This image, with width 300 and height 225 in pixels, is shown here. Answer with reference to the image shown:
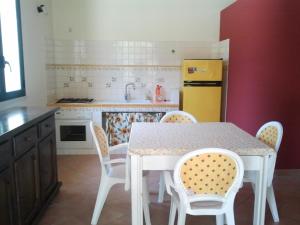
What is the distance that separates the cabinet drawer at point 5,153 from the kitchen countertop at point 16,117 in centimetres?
8

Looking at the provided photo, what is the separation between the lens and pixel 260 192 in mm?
2047

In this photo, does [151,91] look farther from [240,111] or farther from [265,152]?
[265,152]

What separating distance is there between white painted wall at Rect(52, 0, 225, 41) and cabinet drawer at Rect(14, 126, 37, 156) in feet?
8.75

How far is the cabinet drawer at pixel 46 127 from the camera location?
8.29ft

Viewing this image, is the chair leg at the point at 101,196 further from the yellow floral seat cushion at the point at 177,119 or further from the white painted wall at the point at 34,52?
the white painted wall at the point at 34,52

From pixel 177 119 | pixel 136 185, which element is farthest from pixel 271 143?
pixel 136 185

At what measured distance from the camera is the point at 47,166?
2713mm

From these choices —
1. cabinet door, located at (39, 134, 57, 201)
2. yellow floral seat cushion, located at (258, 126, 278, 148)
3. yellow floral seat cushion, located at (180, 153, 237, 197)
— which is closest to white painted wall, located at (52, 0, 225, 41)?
cabinet door, located at (39, 134, 57, 201)

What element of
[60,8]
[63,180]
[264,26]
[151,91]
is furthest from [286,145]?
[60,8]

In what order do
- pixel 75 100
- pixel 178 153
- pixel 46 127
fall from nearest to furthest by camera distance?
1. pixel 178 153
2. pixel 46 127
3. pixel 75 100

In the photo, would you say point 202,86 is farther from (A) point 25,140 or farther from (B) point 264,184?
(A) point 25,140

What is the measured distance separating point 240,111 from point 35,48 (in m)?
2.84

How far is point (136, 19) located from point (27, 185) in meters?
3.22

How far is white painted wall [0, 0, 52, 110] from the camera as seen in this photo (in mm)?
3473
